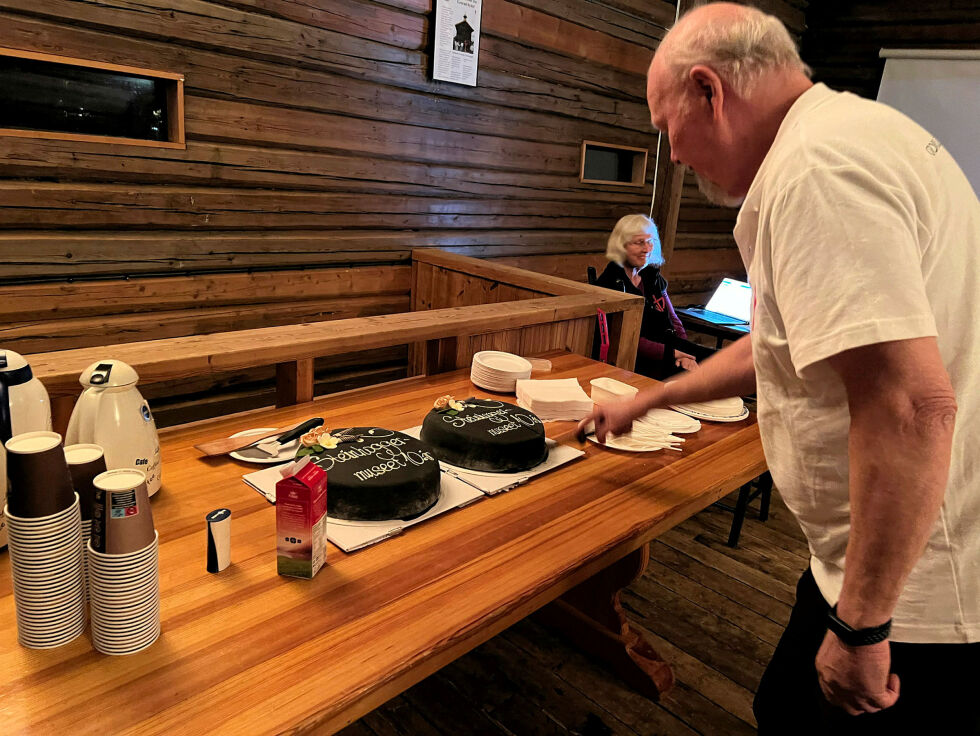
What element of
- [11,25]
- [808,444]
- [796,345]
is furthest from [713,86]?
[11,25]

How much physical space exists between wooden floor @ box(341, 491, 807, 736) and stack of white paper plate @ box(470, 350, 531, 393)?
1.01 m

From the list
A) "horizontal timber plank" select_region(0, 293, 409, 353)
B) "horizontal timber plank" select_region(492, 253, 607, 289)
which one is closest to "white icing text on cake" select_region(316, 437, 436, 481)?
"horizontal timber plank" select_region(0, 293, 409, 353)

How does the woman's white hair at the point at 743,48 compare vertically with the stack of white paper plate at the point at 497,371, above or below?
above

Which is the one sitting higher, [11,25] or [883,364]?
[11,25]

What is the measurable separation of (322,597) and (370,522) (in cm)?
22

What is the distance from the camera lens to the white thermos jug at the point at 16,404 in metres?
1.03

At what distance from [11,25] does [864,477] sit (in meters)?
3.47

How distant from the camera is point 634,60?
5.63 meters

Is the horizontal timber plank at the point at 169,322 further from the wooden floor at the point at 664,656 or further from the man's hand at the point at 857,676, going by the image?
the man's hand at the point at 857,676

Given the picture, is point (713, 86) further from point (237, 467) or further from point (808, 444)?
point (237, 467)

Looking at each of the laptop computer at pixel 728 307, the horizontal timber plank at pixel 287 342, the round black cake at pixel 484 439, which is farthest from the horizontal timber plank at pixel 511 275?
the laptop computer at pixel 728 307

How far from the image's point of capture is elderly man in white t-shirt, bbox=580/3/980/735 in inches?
33.0

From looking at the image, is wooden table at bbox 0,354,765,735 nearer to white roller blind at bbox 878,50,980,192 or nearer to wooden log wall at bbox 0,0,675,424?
wooden log wall at bbox 0,0,675,424

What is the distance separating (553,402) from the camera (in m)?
1.85
